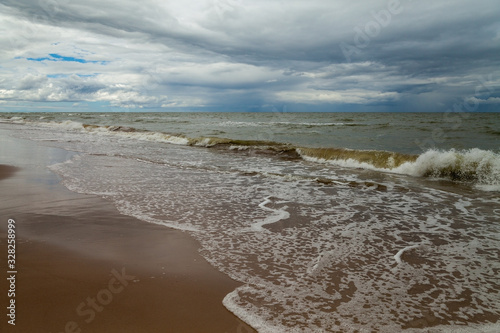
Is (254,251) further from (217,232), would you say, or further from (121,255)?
(121,255)

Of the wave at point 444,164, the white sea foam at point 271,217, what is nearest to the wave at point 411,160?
the wave at point 444,164

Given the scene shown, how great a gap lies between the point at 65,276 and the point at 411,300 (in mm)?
Answer: 3616

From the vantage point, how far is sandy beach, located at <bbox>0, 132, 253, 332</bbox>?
2.71 m

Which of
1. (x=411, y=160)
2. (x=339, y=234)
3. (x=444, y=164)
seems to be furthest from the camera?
(x=411, y=160)

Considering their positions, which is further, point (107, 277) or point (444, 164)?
point (444, 164)

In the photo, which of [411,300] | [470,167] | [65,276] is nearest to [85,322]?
[65,276]

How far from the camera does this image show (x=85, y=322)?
8.71ft
